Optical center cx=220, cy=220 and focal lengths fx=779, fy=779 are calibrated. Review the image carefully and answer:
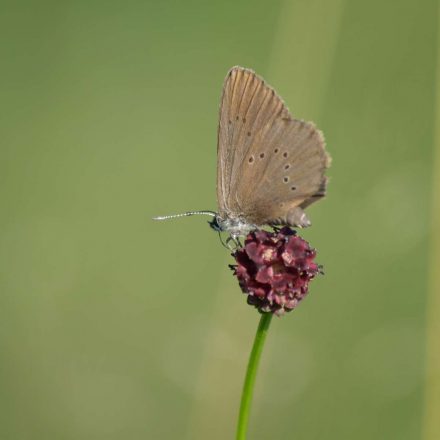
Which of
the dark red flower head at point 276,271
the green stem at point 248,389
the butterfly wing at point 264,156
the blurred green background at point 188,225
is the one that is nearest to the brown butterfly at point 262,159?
the butterfly wing at point 264,156

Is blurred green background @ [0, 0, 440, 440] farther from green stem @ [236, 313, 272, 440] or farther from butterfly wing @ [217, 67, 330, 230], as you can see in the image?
green stem @ [236, 313, 272, 440]

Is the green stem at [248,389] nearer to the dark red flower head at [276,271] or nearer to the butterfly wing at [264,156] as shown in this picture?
the dark red flower head at [276,271]

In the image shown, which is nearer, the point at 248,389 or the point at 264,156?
the point at 248,389

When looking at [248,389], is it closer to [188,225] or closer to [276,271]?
[276,271]

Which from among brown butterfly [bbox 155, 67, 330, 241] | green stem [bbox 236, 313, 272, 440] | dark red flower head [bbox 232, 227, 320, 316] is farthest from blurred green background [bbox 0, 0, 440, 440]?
green stem [bbox 236, 313, 272, 440]

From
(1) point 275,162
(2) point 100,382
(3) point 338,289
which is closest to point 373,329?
(3) point 338,289

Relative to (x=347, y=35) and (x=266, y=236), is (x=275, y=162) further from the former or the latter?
(x=347, y=35)

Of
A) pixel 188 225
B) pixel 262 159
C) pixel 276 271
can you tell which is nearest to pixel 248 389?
pixel 276 271
